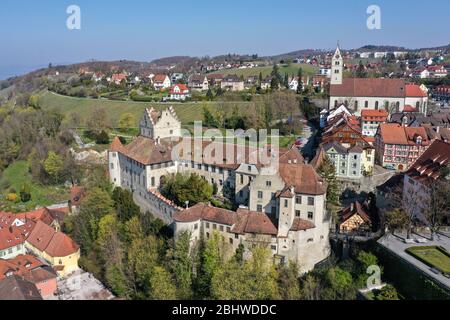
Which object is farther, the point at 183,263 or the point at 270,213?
the point at 270,213

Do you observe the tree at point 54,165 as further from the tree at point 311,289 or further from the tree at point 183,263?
the tree at point 311,289

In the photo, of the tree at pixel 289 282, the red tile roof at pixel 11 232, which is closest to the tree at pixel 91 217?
the red tile roof at pixel 11 232

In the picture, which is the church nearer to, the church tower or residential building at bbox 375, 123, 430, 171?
the church tower

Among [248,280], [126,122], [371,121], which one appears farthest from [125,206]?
[371,121]

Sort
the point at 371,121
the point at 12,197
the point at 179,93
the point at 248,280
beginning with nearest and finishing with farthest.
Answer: the point at 248,280, the point at 12,197, the point at 371,121, the point at 179,93

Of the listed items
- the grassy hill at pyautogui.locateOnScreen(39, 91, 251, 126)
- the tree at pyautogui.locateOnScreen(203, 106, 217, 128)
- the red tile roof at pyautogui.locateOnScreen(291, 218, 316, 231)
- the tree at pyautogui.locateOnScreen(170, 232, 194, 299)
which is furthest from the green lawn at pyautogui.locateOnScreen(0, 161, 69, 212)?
the red tile roof at pyautogui.locateOnScreen(291, 218, 316, 231)

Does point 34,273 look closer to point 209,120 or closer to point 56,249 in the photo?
point 56,249
